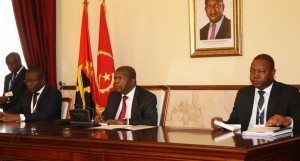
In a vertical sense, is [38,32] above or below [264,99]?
above

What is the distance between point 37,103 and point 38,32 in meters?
1.87

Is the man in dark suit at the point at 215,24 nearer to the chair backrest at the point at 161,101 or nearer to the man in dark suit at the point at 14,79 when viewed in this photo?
the chair backrest at the point at 161,101

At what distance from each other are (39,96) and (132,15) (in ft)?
5.46

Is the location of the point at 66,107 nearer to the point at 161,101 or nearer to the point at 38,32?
the point at 161,101

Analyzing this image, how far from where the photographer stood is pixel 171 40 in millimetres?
6168

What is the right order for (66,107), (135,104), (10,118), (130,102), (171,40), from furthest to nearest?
(171,40) < (66,107) < (10,118) < (130,102) < (135,104)

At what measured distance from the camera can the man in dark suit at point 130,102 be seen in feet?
15.8

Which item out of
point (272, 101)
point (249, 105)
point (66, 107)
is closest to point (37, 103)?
point (66, 107)

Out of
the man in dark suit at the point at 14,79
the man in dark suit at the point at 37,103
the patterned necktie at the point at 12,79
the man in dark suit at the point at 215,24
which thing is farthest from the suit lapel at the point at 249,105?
the patterned necktie at the point at 12,79

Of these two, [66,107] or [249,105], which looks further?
[66,107]

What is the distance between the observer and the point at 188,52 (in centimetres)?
603

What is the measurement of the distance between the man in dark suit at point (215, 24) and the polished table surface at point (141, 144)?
193cm

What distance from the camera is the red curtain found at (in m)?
7.16

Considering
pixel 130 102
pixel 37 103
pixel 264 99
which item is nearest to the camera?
pixel 264 99
